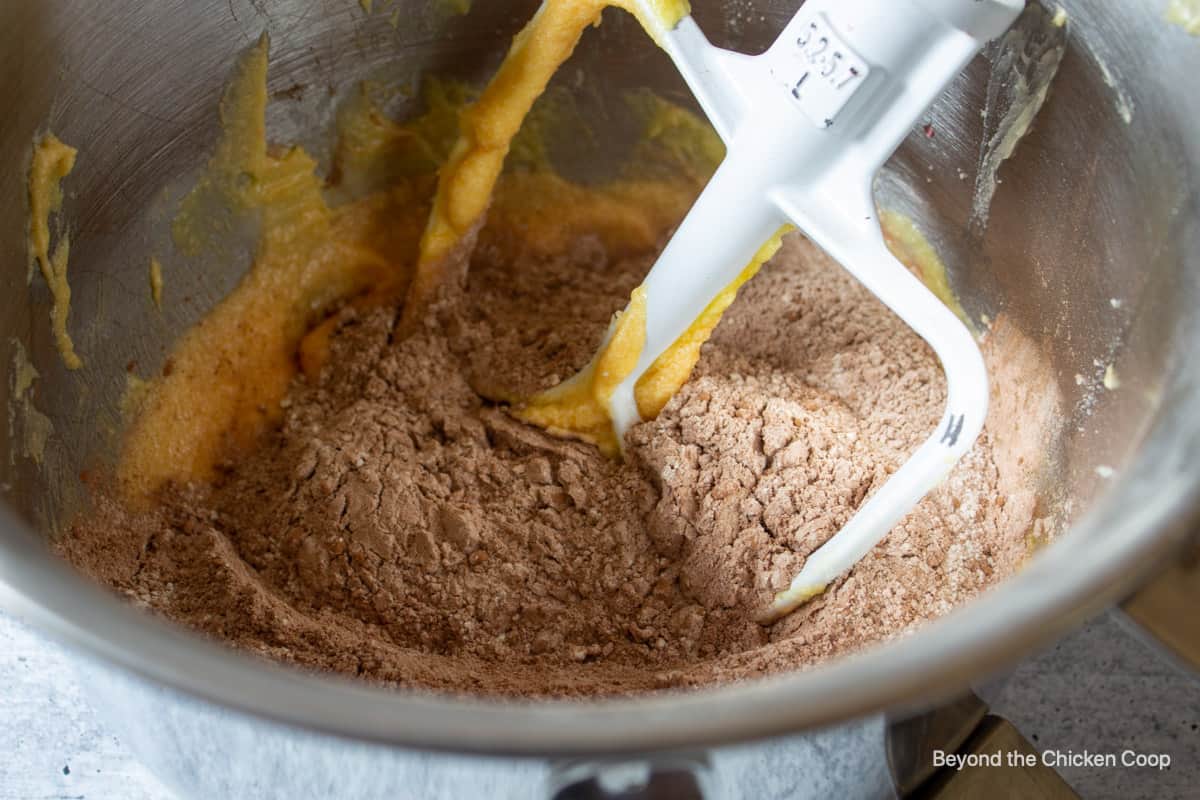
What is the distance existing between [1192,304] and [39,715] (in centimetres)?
83

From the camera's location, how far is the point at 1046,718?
86 centimetres

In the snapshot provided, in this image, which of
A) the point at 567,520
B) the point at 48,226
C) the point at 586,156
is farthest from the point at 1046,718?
the point at 48,226

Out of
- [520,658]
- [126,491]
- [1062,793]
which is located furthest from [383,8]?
[1062,793]

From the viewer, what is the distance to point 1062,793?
68 centimetres

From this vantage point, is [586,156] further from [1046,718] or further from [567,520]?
[1046,718]

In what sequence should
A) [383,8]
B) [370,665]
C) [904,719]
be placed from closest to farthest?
[904,719] → [370,665] → [383,8]

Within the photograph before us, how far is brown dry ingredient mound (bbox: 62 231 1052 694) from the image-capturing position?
0.73 meters

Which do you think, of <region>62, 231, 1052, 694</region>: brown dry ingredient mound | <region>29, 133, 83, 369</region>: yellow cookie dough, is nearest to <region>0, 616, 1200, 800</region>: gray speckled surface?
<region>62, 231, 1052, 694</region>: brown dry ingredient mound

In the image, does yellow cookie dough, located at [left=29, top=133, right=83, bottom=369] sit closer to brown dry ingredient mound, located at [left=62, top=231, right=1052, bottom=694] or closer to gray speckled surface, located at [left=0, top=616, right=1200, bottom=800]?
brown dry ingredient mound, located at [left=62, top=231, right=1052, bottom=694]

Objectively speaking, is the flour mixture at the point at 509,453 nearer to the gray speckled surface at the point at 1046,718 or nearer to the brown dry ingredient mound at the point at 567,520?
the brown dry ingredient mound at the point at 567,520

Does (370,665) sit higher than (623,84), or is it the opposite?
(623,84)

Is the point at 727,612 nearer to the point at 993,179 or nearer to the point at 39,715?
the point at 993,179

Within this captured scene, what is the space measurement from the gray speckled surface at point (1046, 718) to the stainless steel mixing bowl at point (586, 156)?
18cm

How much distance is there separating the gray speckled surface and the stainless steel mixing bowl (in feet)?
0.60
